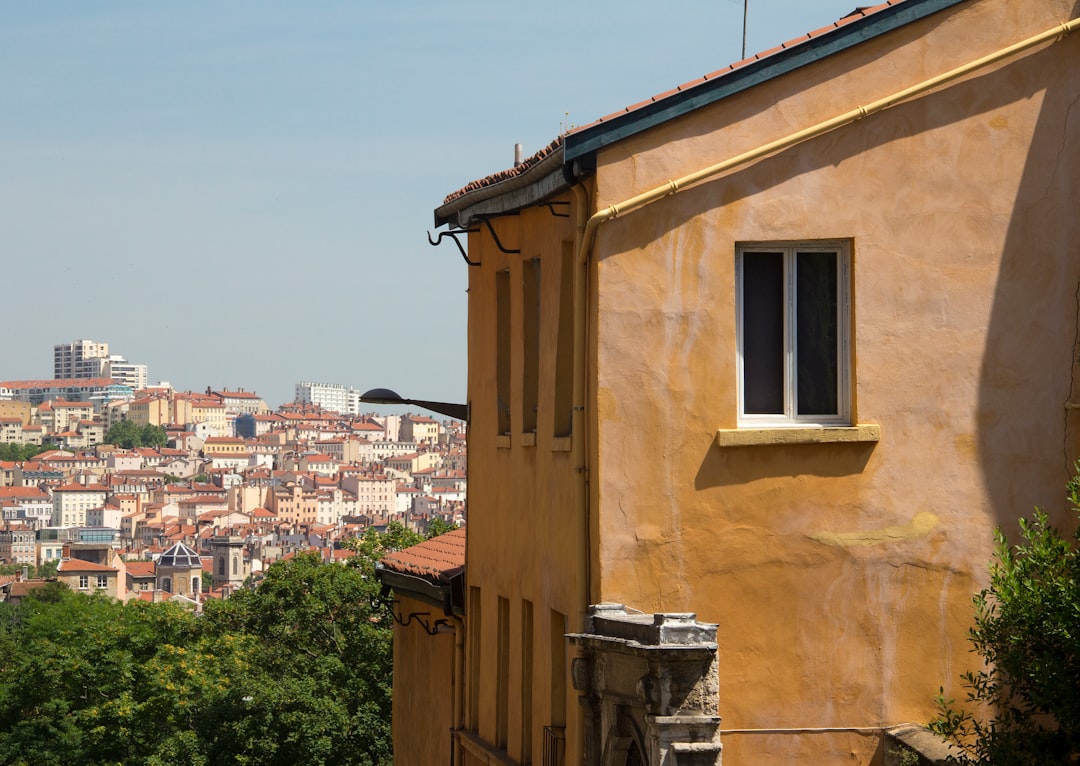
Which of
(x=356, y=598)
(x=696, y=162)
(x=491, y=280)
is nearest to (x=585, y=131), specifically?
(x=696, y=162)

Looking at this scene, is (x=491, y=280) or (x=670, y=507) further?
(x=491, y=280)

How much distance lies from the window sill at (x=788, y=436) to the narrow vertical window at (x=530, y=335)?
9.97 ft

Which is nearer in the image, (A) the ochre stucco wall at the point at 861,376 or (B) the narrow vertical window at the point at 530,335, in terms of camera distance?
(A) the ochre stucco wall at the point at 861,376

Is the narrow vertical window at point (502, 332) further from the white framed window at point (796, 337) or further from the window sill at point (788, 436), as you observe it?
the window sill at point (788, 436)

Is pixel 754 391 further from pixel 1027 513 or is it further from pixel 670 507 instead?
pixel 1027 513

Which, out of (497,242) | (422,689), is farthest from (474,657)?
(497,242)

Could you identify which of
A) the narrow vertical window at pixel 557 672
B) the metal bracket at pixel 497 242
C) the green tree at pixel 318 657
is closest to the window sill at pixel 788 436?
the narrow vertical window at pixel 557 672

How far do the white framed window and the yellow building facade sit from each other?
15mm

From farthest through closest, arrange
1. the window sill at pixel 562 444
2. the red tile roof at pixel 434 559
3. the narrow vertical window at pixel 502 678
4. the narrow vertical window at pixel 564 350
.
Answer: the red tile roof at pixel 434 559 → the narrow vertical window at pixel 502 678 → the narrow vertical window at pixel 564 350 → the window sill at pixel 562 444

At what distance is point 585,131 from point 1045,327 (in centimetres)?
297

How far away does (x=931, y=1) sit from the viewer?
10.8 m

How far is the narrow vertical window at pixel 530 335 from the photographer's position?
13.4 metres

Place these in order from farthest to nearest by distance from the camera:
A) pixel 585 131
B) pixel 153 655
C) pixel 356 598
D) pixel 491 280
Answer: pixel 153 655
pixel 356 598
pixel 491 280
pixel 585 131

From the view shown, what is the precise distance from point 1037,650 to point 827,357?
2.70 meters
